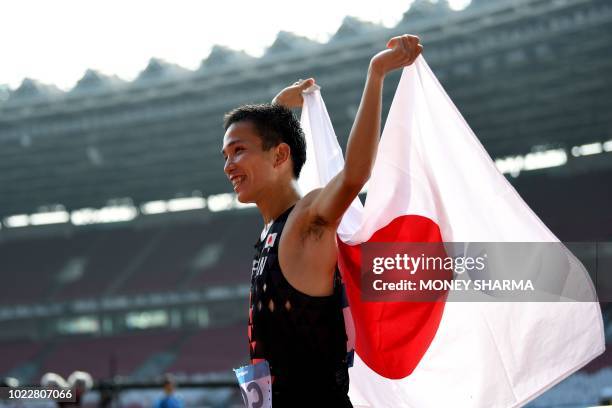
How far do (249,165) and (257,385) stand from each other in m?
0.56

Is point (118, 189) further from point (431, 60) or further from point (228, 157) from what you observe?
point (228, 157)

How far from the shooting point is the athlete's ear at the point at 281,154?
7.71 feet

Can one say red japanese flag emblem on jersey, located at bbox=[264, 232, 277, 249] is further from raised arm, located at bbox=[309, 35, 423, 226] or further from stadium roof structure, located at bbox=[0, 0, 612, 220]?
stadium roof structure, located at bbox=[0, 0, 612, 220]

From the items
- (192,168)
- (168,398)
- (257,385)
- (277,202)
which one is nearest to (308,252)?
(277,202)

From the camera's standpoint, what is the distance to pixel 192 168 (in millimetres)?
29578

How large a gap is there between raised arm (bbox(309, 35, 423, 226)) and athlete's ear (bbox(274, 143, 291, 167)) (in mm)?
232

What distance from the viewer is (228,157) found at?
93.1 inches

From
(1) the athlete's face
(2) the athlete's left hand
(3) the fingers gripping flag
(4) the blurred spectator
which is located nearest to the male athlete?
(1) the athlete's face

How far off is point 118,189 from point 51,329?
18.4ft

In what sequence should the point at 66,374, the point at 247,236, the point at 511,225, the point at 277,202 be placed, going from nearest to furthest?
1. the point at 277,202
2. the point at 511,225
3. the point at 66,374
4. the point at 247,236

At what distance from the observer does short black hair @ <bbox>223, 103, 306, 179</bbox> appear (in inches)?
93.0

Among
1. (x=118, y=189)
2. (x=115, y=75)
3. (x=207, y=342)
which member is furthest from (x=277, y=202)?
(x=118, y=189)

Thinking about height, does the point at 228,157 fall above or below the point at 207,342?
below

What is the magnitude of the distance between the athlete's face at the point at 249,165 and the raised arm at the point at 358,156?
215 mm
